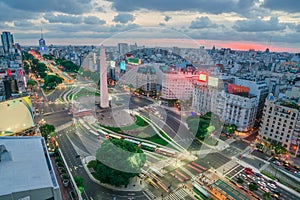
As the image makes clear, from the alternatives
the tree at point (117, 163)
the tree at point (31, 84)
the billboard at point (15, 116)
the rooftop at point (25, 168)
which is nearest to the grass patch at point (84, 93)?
the tree at point (31, 84)

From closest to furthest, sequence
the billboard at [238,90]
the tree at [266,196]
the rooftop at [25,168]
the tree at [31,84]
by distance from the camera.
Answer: the rooftop at [25,168] < the tree at [266,196] < the billboard at [238,90] < the tree at [31,84]

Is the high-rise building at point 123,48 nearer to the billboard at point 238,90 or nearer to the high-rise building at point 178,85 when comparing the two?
the high-rise building at point 178,85

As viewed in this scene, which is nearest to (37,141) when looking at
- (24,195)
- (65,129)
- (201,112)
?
(24,195)

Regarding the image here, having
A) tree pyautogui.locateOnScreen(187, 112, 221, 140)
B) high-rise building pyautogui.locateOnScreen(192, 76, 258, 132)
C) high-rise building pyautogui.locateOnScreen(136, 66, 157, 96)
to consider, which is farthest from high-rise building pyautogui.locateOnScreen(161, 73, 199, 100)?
tree pyautogui.locateOnScreen(187, 112, 221, 140)

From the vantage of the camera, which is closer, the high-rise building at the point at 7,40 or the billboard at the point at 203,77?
the billboard at the point at 203,77

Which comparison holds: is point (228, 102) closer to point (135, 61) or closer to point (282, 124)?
point (282, 124)

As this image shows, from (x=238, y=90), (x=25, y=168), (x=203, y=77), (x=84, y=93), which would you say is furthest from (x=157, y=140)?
(x=84, y=93)
